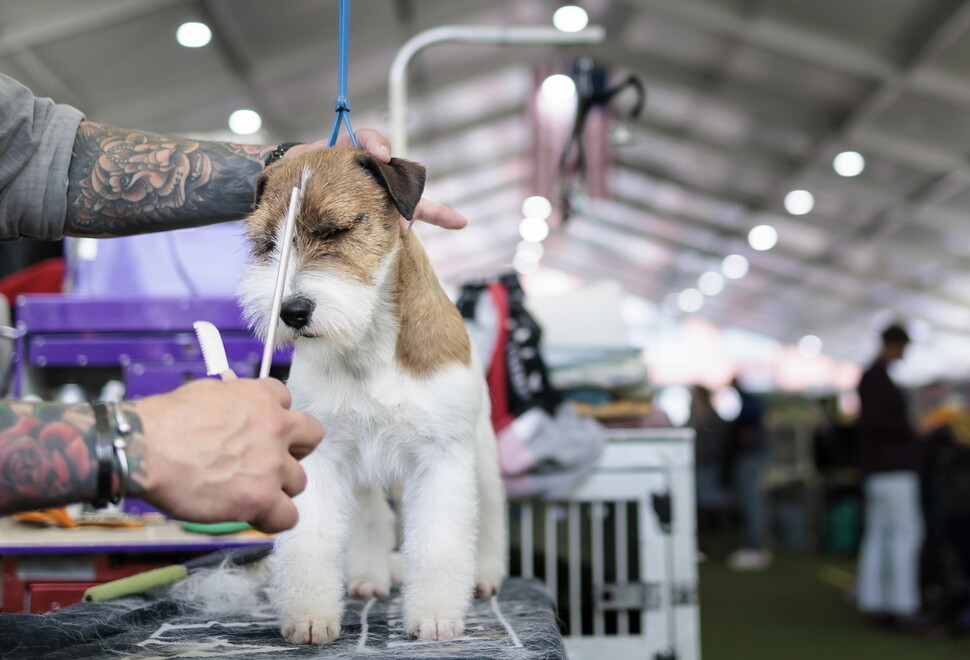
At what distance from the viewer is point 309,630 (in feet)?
4.20

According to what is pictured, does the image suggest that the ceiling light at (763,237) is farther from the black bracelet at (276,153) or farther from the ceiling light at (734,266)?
the black bracelet at (276,153)

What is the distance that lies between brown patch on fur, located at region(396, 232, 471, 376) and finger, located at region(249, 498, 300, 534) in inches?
21.2

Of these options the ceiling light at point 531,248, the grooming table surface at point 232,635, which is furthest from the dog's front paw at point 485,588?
the ceiling light at point 531,248

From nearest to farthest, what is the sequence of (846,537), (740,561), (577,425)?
1. (577,425)
2. (740,561)
3. (846,537)

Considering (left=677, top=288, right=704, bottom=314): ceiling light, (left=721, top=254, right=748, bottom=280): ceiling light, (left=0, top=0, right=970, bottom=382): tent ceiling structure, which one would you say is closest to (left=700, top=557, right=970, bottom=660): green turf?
(left=0, top=0, right=970, bottom=382): tent ceiling structure

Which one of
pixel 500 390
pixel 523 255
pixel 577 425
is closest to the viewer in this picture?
pixel 577 425

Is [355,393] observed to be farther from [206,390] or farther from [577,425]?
[577,425]

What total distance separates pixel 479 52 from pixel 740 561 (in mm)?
6376

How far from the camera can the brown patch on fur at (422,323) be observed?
144 cm

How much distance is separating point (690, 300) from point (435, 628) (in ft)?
80.0

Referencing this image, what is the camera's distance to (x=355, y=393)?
1.42 m

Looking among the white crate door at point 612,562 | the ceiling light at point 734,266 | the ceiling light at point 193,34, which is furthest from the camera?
the ceiling light at point 734,266

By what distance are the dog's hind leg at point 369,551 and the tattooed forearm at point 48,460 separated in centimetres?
88

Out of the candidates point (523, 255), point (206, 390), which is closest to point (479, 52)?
point (206, 390)
